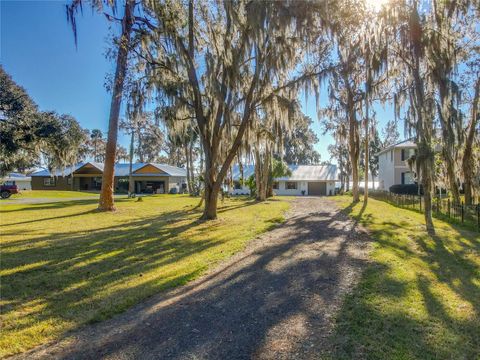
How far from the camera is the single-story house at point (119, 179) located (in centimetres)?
4334

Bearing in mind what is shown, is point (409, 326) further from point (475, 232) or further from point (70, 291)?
point (475, 232)

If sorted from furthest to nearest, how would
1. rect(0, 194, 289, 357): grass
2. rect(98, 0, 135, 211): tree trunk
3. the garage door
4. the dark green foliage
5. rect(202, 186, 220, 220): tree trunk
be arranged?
the garage door
the dark green foliage
rect(98, 0, 135, 211): tree trunk
rect(202, 186, 220, 220): tree trunk
rect(0, 194, 289, 357): grass

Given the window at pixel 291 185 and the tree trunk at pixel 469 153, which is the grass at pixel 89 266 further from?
the window at pixel 291 185

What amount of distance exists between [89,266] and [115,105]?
37.3 feet

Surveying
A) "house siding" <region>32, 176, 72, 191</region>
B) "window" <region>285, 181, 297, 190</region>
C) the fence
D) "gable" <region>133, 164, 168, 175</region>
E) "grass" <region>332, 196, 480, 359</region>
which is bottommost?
"grass" <region>332, 196, 480, 359</region>

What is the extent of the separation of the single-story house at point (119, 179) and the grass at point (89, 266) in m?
31.1

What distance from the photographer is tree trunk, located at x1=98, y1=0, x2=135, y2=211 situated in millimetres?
13766

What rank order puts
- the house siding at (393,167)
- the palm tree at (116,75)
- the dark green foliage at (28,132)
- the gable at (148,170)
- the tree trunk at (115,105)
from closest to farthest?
1. the palm tree at (116,75)
2. the tree trunk at (115,105)
3. the dark green foliage at (28,132)
4. the house siding at (393,167)
5. the gable at (148,170)

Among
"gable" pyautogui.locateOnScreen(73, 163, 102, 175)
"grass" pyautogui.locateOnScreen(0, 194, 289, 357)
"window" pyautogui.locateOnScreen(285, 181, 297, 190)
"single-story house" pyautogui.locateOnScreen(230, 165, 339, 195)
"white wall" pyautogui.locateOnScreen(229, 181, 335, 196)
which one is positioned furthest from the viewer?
"gable" pyautogui.locateOnScreen(73, 163, 102, 175)

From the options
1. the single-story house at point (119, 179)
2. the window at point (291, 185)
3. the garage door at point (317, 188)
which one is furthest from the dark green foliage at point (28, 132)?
the garage door at point (317, 188)

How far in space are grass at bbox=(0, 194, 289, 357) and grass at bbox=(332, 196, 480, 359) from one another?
9.89ft

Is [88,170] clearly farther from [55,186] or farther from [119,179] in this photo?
[55,186]

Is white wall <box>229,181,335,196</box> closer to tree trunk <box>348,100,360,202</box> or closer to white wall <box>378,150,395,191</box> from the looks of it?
white wall <box>378,150,395,191</box>

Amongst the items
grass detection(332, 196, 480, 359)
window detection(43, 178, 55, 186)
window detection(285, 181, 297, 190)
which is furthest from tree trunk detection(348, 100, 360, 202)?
window detection(43, 178, 55, 186)
